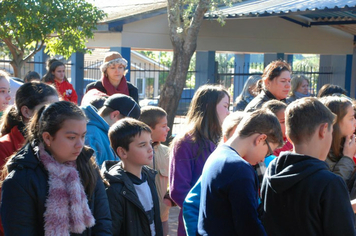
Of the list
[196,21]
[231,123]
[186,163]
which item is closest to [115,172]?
[186,163]

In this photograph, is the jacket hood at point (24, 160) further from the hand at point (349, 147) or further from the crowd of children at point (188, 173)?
the hand at point (349, 147)

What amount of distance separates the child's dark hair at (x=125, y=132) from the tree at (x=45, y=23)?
6078 millimetres

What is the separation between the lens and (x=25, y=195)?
8.21 ft

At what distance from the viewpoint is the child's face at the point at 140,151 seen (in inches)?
131

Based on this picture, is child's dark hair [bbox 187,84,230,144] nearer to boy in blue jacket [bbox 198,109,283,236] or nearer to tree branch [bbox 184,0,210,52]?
boy in blue jacket [bbox 198,109,283,236]

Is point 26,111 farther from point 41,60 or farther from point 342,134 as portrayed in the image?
point 41,60

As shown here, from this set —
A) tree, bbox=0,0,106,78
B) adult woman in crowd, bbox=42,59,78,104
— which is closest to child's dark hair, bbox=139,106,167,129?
adult woman in crowd, bbox=42,59,78,104

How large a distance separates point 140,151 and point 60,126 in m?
0.77

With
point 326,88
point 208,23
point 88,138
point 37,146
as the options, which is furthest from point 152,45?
point 37,146

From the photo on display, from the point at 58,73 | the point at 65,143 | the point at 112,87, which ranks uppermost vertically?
the point at 58,73

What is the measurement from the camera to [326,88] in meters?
5.58

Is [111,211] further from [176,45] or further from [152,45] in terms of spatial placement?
[152,45]

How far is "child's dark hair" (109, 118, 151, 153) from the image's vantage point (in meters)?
3.38

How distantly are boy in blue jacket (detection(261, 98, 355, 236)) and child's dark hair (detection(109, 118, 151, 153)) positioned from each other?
1.13m
